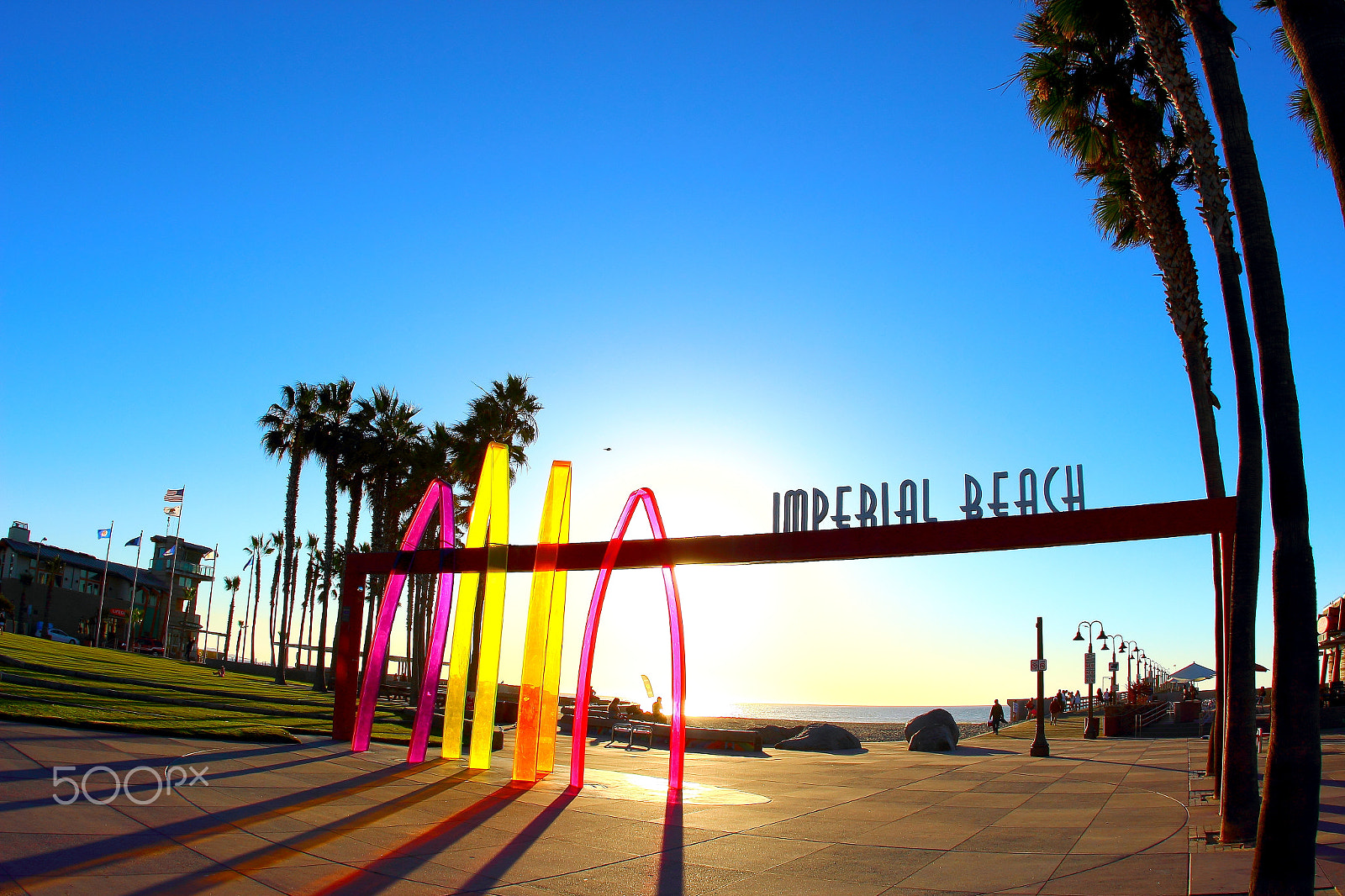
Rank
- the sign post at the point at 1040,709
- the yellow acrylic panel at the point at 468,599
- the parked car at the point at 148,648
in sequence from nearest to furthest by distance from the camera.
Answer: the yellow acrylic panel at the point at 468,599
the sign post at the point at 1040,709
the parked car at the point at 148,648

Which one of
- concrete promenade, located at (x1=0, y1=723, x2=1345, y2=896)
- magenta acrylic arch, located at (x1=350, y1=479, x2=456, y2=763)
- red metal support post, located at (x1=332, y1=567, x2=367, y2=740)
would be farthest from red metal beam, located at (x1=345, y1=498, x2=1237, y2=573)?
concrete promenade, located at (x1=0, y1=723, x2=1345, y2=896)

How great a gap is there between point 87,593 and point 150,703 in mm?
64393

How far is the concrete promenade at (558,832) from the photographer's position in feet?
26.7

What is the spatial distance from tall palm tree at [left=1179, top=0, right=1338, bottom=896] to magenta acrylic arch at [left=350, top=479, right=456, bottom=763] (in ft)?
46.6

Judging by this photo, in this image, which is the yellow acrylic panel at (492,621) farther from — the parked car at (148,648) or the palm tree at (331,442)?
the parked car at (148,648)

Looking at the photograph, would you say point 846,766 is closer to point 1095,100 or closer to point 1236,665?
point 1236,665

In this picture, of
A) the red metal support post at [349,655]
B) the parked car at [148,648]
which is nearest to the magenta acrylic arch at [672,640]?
the red metal support post at [349,655]

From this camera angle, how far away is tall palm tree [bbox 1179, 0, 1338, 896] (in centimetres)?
691

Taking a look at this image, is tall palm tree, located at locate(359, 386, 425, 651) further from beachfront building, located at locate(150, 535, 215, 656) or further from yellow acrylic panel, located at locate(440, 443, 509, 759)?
beachfront building, located at locate(150, 535, 215, 656)

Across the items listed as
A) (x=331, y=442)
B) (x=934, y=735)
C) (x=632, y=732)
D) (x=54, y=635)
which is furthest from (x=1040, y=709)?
(x=54, y=635)

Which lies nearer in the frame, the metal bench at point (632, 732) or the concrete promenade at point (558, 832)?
the concrete promenade at point (558, 832)

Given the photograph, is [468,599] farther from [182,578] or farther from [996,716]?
[182,578]

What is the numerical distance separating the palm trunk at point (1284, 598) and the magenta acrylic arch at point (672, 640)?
30.5 ft

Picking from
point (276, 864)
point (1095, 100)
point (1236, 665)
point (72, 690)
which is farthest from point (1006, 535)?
point (72, 690)
